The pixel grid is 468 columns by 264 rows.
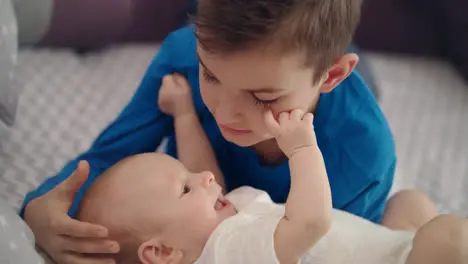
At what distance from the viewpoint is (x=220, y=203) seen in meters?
0.87

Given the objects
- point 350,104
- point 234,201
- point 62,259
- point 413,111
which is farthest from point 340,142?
point 413,111

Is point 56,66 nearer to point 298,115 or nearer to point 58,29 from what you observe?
point 58,29

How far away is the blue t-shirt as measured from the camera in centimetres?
→ 93

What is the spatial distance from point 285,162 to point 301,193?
0.22 meters

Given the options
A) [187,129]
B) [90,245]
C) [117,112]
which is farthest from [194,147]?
[117,112]

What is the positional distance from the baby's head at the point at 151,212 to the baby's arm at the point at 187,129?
0.42 feet

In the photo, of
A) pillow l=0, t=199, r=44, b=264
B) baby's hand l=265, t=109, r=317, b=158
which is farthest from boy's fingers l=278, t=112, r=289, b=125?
pillow l=0, t=199, r=44, b=264

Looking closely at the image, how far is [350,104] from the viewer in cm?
93

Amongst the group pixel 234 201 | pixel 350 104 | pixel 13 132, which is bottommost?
pixel 13 132

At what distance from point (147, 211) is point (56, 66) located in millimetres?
791

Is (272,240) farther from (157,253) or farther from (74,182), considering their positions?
(74,182)

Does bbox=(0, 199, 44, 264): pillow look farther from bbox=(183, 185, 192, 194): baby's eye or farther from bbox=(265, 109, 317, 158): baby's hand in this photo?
bbox=(265, 109, 317, 158): baby's hand

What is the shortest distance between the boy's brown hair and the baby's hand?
70mm

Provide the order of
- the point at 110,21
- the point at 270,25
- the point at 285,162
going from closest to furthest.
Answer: the point at 270,25 → the point at 285,162 → the point at 110,21
